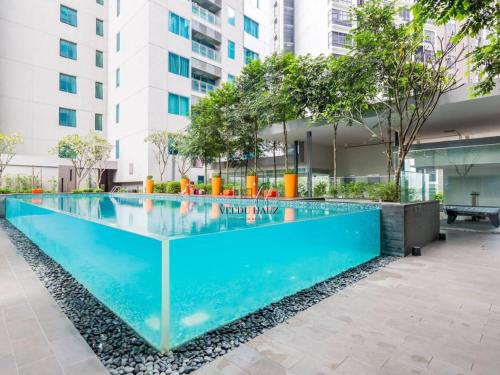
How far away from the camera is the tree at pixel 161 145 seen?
1650cm

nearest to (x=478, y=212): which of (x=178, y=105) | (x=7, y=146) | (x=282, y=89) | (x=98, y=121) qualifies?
(x=282, y=89)

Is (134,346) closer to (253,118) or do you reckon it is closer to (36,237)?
(36,237)

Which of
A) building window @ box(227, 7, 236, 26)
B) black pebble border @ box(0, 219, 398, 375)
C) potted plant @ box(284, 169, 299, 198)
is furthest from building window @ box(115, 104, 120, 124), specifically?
black pebble border @ box(0, 219, 398, 375)

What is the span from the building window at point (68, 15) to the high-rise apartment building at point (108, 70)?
6 cm

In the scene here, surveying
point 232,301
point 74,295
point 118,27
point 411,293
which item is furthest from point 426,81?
point 118,27

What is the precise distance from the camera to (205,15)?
68.6ft

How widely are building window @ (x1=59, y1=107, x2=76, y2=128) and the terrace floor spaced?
18.9 metres

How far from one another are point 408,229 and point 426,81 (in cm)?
378

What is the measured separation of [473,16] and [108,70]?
898 inches

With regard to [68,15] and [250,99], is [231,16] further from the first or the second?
[250,99]

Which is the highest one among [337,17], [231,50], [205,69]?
[337,17]

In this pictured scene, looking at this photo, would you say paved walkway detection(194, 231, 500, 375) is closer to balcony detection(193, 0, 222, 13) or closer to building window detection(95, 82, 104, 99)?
building window detection(95, 82, 104, 99)

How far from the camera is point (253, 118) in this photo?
11.0m

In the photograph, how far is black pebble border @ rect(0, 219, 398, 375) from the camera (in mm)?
2158
